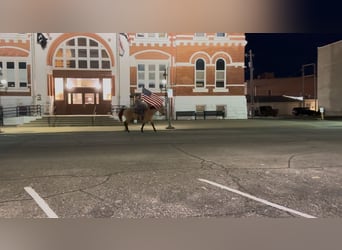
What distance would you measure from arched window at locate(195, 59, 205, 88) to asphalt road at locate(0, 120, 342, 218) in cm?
2373

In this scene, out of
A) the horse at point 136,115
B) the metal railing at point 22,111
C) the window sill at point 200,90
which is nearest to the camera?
the horse at point 136,115

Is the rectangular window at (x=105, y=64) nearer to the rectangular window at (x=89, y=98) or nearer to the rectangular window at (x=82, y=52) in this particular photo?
the rectangular window at (x=82, y=52)

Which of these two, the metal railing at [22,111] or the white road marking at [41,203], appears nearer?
the white road marking at [41,203]

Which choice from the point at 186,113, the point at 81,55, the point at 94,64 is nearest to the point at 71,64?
the point at 81,55

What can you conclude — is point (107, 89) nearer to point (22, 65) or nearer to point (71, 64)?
point (71, 64)

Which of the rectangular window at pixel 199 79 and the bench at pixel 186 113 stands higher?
the rectangular window at pixel 199 79

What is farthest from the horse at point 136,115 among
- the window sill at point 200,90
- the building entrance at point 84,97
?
the window sill at point 200,90

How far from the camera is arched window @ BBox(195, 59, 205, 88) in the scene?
3562 centimetres

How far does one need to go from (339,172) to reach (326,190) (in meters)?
2.02

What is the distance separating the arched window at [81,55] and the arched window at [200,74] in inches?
348

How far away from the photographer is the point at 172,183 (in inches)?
289

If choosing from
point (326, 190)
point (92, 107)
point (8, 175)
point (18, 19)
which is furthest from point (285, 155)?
point (92, 107)

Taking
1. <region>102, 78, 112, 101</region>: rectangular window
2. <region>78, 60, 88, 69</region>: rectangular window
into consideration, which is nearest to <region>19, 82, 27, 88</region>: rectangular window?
<region>78, 60, 88, 69</region>: rectangular window

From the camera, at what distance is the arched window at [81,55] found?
33281 mm
